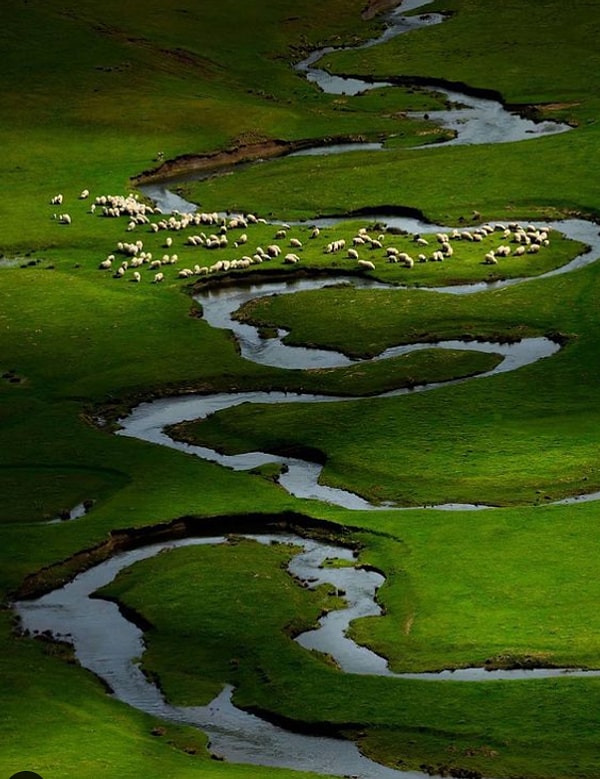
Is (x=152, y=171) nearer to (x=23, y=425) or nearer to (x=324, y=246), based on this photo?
(x=324, y=246)

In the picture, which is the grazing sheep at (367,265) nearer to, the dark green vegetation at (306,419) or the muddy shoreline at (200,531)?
the dark green vegetation at (306,419)

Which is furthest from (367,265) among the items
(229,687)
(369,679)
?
(369,679)

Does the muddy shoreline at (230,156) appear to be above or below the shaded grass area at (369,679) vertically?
below

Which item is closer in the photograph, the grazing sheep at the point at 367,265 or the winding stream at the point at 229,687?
the winding stream at the point at 229,687

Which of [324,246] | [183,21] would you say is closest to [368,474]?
[324,246]

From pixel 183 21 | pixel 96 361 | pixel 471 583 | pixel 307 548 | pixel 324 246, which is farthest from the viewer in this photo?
pixel 183 21

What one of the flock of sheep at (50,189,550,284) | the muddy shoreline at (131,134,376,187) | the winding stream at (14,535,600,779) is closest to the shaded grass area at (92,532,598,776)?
the winding stream at (14,535,600,779)

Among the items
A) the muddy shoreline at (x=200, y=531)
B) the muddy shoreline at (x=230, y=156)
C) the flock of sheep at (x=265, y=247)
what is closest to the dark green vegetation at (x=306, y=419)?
the muddy shoreline at (x=200, y=531)

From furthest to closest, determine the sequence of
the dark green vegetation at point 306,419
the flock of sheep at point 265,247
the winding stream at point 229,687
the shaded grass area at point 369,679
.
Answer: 1. the flock of sheep at point 265,247
2. the dark green vegetation at point 306,419
3. the winding stream at point 229,687
4. the shaded grass area at point 369,679
